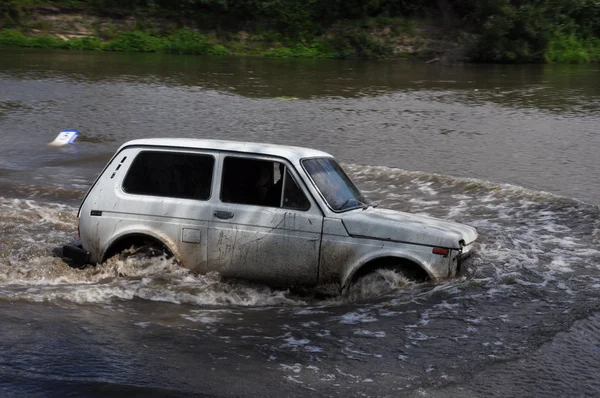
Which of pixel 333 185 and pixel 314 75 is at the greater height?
pixel 333 185

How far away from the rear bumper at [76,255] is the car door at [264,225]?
4.57ft

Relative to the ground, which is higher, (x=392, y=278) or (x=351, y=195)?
(x=351, y=195)

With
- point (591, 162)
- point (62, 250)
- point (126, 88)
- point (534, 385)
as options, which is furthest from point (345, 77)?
point (534, 385)

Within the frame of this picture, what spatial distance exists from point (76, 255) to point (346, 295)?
9.67 feet

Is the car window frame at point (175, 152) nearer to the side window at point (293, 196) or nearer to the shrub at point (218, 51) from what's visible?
the side window at point (293, 196)

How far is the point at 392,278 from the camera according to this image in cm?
802

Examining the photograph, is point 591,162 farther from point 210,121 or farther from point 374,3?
point 374,3

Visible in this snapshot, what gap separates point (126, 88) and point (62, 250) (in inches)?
800

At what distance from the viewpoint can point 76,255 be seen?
8844 mm

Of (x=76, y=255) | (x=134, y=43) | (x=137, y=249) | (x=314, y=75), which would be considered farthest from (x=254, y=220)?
(x=134, y=43)

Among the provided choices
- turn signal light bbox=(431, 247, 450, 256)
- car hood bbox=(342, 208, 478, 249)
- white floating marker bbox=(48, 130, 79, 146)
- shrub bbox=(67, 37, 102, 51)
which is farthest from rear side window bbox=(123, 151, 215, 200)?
shrub bbox=(67, 37, 102, 51)

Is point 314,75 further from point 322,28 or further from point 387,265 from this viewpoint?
point 387,265

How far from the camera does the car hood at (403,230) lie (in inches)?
309

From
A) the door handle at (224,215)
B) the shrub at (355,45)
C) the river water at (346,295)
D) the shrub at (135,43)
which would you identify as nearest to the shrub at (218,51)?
the shrub at (135,43)
